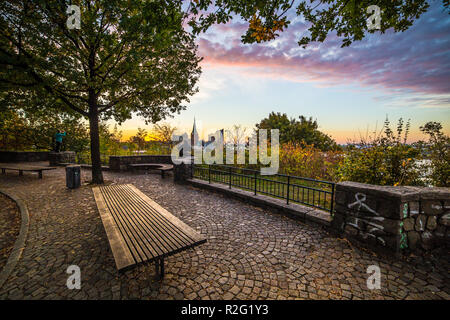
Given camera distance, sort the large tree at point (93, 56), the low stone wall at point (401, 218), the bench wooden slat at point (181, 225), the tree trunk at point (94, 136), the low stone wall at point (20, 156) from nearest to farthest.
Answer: the bench wooden slat at point (181, 225) < the low stone wall at point (401, 218) < the large tree at point (93, 56) < the tree trunk at point (94, 136) < the low stone wall at point (20, 156)

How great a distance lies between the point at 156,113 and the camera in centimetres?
914

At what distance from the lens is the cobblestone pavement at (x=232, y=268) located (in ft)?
7.79

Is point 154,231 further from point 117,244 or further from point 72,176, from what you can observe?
point 72,176

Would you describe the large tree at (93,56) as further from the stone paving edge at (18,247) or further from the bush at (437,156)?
the bush at (437,156)

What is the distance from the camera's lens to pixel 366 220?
131 inches

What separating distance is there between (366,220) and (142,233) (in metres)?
3.83

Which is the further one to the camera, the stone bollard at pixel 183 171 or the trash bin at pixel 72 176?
the stone bollard at pixel 183 171

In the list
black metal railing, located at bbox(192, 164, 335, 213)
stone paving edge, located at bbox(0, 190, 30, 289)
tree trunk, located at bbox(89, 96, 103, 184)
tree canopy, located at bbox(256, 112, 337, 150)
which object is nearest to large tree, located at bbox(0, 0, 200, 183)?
tree trunk, located at bbox(89, 96, 103, 184)

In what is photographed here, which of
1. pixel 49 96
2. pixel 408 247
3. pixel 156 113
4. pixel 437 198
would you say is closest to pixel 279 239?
pixel 408 247

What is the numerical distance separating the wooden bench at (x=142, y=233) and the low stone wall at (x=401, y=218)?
9.68 feet

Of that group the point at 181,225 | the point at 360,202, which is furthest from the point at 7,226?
the point at 360,202

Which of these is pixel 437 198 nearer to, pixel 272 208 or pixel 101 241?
pixel 272 208

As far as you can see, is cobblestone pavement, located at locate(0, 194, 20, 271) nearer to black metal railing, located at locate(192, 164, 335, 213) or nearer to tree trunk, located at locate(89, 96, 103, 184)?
tree trunk, located at locate(89, 96, 103, 184)

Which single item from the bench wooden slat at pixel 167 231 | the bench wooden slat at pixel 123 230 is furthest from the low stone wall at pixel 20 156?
the bench wooden slat at pixel 167 231
